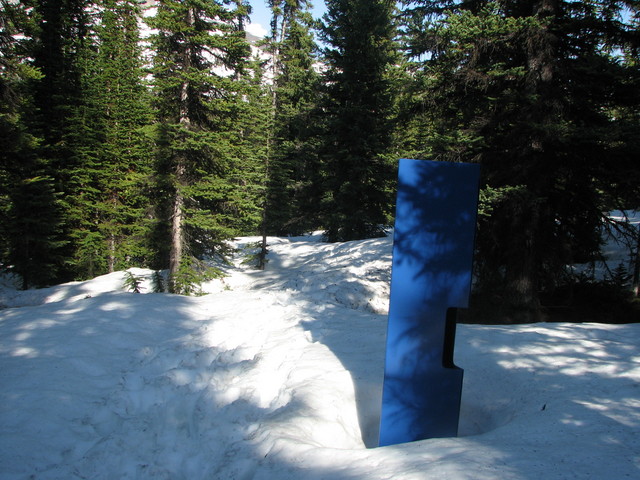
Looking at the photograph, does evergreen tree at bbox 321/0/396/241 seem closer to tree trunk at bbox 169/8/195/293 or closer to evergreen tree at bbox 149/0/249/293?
evergreen tree at bbox 149/0/249/293

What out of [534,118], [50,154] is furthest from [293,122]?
[534,118]

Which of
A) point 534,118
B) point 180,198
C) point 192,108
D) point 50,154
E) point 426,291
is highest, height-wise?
point 192,108

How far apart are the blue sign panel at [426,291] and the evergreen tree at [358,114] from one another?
1404 centimetres

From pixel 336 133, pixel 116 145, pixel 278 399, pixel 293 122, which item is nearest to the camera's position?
pixel 278 399

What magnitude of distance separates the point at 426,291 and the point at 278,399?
94.9 inches

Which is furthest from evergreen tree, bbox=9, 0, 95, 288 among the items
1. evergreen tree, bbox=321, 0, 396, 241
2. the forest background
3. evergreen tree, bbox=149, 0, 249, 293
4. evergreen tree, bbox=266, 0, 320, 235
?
evergreen tree, bbox=321, 0, 396, 241

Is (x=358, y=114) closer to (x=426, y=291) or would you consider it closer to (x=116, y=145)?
(x=116, y=145)

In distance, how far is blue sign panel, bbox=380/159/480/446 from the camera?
3928 millimetres

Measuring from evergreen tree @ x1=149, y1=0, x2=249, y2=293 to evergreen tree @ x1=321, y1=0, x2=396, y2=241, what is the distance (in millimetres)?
6564

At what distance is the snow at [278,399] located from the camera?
3.06 meters

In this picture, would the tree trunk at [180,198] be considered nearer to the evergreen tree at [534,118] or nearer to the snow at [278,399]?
the snow at [278,399]

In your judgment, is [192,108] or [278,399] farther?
[192,108]

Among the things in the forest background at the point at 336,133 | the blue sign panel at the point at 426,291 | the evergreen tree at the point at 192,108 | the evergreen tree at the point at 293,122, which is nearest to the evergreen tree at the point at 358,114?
the forest background at the point at 336,133

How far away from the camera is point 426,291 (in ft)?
13.0
